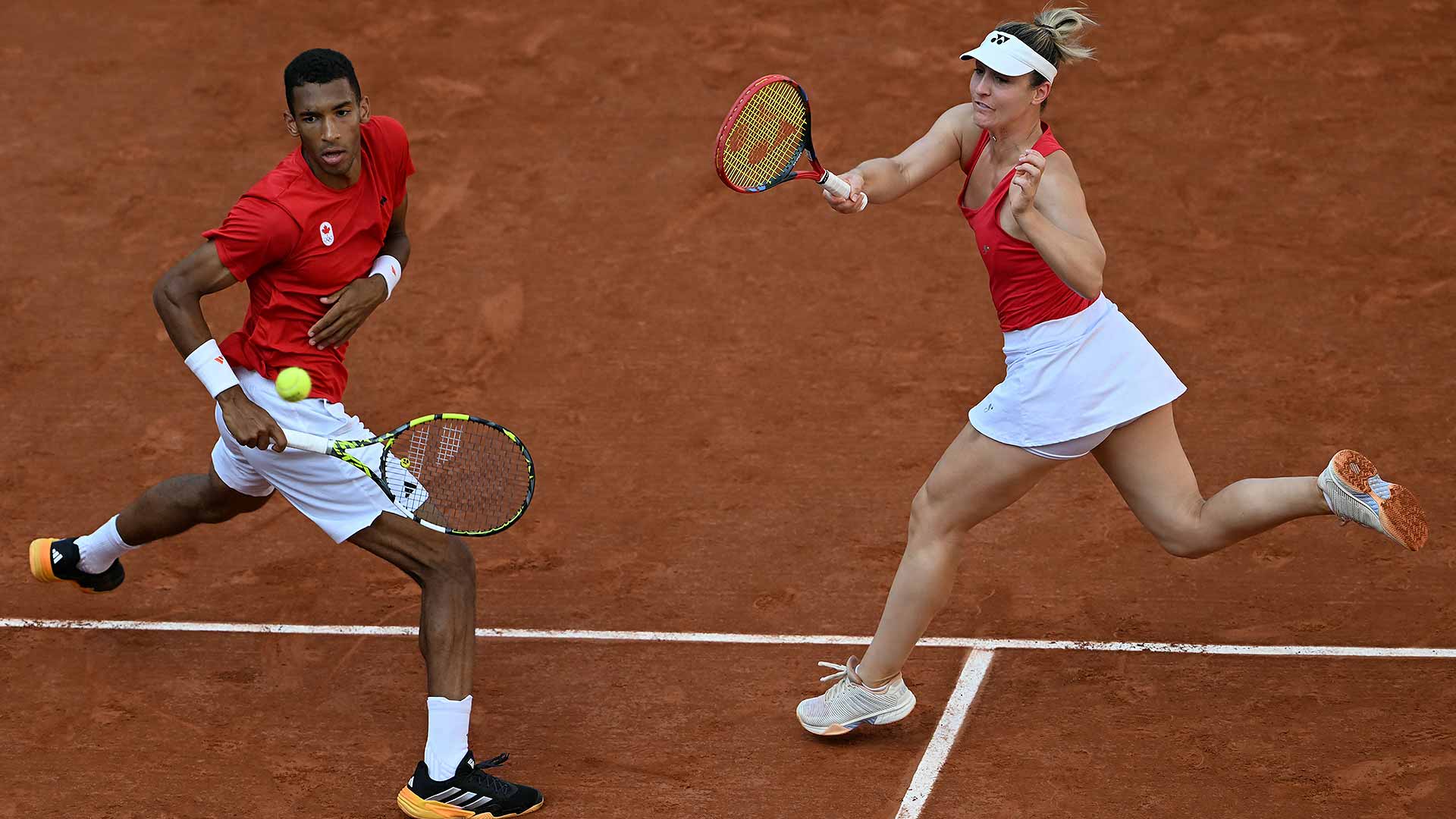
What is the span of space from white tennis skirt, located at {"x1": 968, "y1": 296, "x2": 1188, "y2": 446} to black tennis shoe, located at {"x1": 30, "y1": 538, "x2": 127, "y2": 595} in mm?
3240

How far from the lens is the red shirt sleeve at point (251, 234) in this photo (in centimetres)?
441

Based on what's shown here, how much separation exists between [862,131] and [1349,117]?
2880mm

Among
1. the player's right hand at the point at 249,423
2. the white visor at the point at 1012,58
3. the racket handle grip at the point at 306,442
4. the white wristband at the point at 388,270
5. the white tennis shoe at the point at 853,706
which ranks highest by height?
the white visor at the point at 1012,58

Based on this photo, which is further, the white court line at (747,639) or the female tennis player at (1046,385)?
the white court line at (747,639)

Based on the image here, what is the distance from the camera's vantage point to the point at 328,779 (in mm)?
4891

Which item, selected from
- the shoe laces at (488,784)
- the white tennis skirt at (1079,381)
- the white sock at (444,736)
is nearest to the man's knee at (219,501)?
the white sock at (444,736)

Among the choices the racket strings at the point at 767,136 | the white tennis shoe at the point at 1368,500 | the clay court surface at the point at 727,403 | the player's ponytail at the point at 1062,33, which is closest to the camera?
the white tennis shoe at the point at 1368,500

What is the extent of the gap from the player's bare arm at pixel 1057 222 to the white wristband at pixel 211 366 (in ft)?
7.51

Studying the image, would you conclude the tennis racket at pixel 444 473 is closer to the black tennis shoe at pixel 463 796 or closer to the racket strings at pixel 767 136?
the black tennis shoe at pixel 463 796

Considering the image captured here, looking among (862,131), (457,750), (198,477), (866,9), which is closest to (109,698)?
(198,477)

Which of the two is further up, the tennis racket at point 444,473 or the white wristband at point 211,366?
the white wristband at point 211,366

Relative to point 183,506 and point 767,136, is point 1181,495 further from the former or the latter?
point 183,506

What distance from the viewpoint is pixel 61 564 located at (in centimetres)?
547

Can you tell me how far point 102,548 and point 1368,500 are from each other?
4.14 meters
